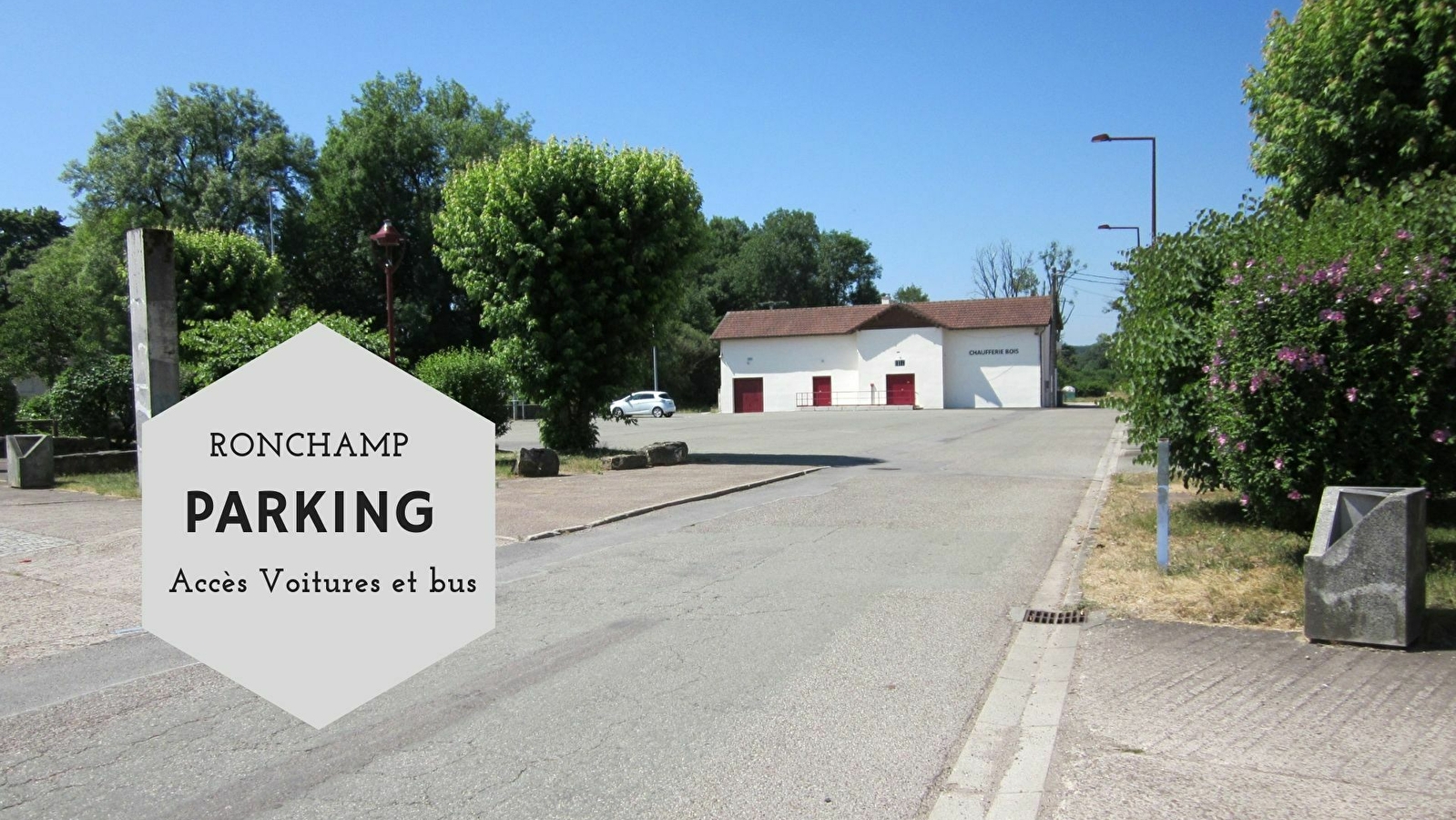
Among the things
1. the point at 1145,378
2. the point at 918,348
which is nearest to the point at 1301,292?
the point at 1145,378

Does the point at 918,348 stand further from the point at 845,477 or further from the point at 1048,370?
the point at 845,477

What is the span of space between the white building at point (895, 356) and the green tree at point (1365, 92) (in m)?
50.7

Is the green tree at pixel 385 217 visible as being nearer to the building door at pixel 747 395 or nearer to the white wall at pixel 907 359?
the building door at pixel 747 395

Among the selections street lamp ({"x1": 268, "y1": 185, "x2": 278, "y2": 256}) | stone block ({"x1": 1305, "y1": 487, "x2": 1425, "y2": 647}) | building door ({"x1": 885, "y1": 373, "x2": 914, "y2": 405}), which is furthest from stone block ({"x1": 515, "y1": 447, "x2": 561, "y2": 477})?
building door ({"x1": 885, "y1": 373, "x2": 914, "y2": 405})

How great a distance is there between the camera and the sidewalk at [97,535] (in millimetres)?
7078

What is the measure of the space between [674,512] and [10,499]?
914 centimetres

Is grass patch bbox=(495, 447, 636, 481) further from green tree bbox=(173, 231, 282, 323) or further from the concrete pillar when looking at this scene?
green tree bbox=(173, 231, 282, 323)

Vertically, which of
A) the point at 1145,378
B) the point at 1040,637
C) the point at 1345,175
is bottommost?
the point at 1040,637

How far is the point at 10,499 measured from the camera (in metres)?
13.5

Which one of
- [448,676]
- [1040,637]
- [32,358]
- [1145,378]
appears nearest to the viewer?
[448,676]

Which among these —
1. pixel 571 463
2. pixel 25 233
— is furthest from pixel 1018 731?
pixel 25 233

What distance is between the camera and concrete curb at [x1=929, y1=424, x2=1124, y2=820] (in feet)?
13.9

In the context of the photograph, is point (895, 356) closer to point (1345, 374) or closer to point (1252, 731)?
point (1345, 374)

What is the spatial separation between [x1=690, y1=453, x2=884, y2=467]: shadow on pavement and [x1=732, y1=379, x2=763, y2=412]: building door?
141ft
